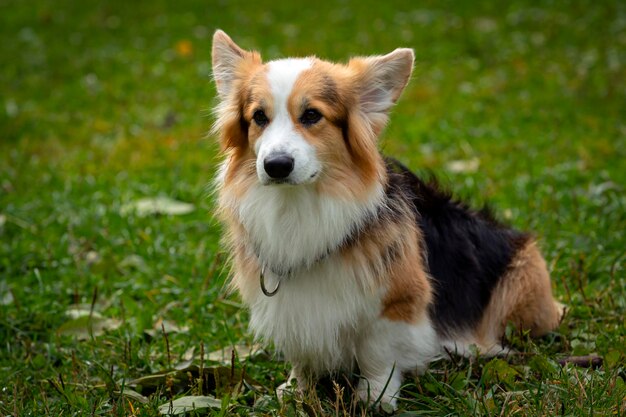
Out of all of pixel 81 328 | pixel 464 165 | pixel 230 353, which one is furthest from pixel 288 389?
pixel 464 165

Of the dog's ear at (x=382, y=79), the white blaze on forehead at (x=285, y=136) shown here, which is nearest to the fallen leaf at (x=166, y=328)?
the white blaze on forehead at (x=285, y=136)

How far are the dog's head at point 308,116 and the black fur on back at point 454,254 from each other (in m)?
0.35

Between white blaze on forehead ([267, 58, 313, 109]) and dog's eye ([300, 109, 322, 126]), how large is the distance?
90mm

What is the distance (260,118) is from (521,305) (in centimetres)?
160

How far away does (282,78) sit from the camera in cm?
312

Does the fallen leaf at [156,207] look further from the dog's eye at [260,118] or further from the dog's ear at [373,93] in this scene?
the dog's ear at [373,93]

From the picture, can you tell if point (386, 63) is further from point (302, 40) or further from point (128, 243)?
point (302, 40)

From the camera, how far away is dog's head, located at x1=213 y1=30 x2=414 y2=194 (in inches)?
119

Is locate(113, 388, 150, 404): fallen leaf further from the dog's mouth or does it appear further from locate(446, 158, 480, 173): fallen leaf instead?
locate(446, 158, 480, 173): fallen leaf

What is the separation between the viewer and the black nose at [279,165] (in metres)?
2.94

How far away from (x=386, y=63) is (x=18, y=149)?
4.92 metres

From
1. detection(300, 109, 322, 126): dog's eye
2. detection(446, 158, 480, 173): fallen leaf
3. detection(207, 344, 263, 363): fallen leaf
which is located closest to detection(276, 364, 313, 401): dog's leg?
detection(207, 344, 263, 363): fallen leaf

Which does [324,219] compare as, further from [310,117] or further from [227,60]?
[227,60]

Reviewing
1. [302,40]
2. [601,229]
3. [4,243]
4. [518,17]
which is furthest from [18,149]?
[518,17]
